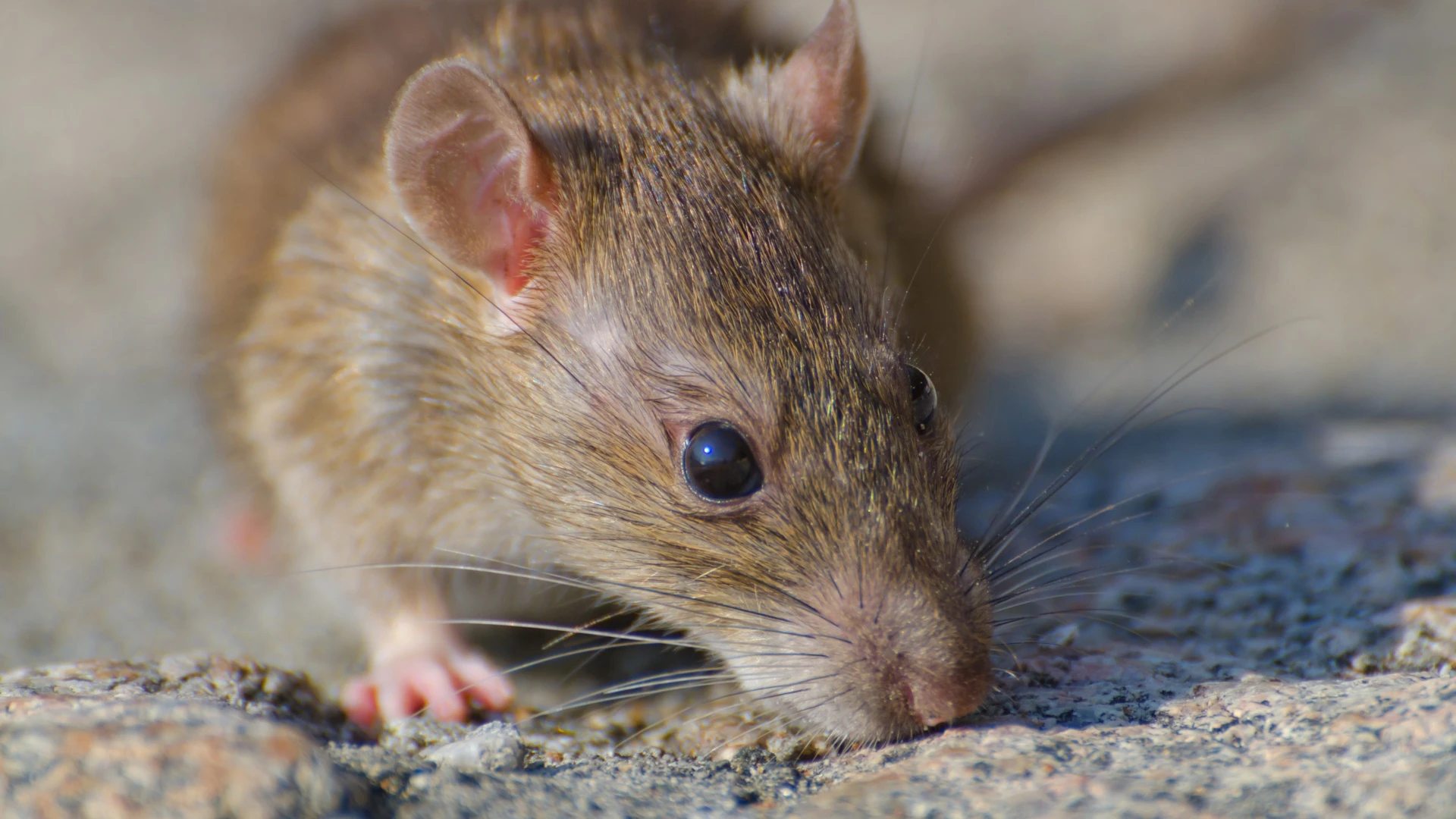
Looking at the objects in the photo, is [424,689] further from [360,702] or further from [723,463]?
[723,463]

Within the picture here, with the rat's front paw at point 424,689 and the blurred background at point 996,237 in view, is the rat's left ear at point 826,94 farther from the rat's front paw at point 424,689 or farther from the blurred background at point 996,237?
the rat's front paw at point 424,689

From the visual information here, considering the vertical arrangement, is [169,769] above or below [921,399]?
below

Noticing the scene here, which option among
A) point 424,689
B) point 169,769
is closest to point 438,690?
point 424,689

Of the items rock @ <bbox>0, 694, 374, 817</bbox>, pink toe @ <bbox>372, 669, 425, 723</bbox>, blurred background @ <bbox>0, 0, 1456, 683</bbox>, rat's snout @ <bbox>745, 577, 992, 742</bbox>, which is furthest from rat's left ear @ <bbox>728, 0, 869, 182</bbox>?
rock @ <bbox>0, 694, 374, 817</bbox>

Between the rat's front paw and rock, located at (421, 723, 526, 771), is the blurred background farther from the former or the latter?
rock, located at (421, 723, 526, 771)

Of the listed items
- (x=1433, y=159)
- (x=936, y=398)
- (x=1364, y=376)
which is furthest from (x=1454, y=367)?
(x=936, y=398)

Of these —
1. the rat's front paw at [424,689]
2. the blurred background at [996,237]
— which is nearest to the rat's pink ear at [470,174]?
the rat's front paw at [424,689]
